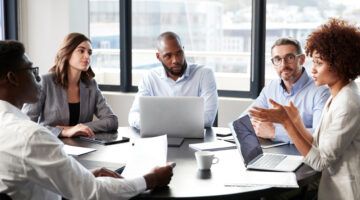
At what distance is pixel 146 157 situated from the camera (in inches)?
79.7

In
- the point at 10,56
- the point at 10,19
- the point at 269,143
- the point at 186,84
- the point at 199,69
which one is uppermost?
the point at 10,19

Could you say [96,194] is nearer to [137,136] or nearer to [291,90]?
[137,136]

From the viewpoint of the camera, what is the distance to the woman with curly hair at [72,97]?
2.84 m

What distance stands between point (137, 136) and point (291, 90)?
0.96m

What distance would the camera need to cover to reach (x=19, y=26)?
4664 millimetres

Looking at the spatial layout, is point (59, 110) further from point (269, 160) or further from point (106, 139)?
point (269, 160)

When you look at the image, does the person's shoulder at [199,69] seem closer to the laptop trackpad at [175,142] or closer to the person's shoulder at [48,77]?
the laptop trackpad at [175,142]

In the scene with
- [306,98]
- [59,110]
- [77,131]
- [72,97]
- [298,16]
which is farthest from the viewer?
[298,16]

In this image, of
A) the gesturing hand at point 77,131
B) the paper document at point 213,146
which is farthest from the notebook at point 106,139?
the paper document at point 213,146

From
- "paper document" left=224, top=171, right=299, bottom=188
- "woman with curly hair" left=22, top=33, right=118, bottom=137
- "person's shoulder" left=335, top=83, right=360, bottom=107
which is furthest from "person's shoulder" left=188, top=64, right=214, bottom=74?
"paper document" left=224, top=171, right=299, bottom=188

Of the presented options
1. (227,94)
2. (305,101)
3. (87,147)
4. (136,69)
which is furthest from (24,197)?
(136,69)

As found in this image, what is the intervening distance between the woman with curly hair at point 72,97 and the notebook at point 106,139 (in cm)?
8

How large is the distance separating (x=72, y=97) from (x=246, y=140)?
4.28 feet

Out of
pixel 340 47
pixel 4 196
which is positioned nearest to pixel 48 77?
pixel 4 196
